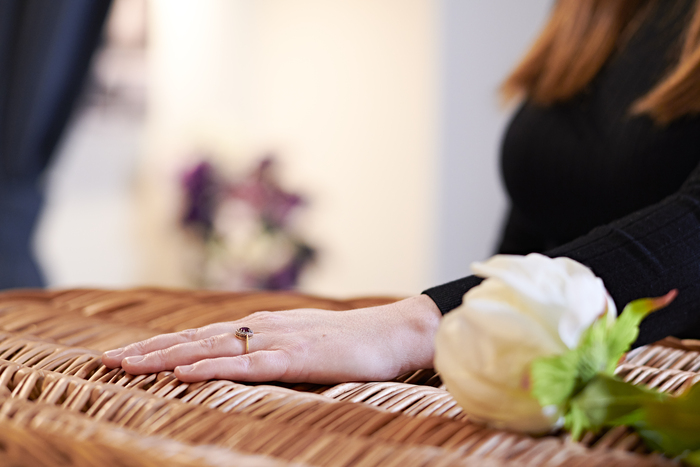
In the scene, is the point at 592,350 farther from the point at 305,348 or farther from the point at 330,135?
the point at 330,135

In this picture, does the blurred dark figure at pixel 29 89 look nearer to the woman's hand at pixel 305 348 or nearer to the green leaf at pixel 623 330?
the woman's hand at pixel 305 348

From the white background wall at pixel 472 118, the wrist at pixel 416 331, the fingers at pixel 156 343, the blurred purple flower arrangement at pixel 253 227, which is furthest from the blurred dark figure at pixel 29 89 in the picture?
the white background wall at pixel 472 118

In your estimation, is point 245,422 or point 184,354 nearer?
point 245,422

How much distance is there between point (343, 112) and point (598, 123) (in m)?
1.73

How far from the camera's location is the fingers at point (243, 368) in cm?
42

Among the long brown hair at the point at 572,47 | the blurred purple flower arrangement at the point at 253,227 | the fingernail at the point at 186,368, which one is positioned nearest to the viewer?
the fingernail at the point at 186,368

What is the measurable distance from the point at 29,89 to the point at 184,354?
109cm

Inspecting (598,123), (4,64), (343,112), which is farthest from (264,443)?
(343,112)

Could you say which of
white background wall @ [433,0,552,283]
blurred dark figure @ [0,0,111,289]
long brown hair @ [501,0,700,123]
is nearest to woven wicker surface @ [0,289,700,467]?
long brown hair @ [501,0,700,123]

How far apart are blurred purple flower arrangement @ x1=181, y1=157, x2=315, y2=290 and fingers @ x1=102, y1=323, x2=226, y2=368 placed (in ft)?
5.29

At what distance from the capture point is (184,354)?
1.48 feet

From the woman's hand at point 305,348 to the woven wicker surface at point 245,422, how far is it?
11 millimetres

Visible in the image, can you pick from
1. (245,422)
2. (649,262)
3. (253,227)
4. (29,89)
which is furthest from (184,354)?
(253,227)

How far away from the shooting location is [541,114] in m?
1.04
